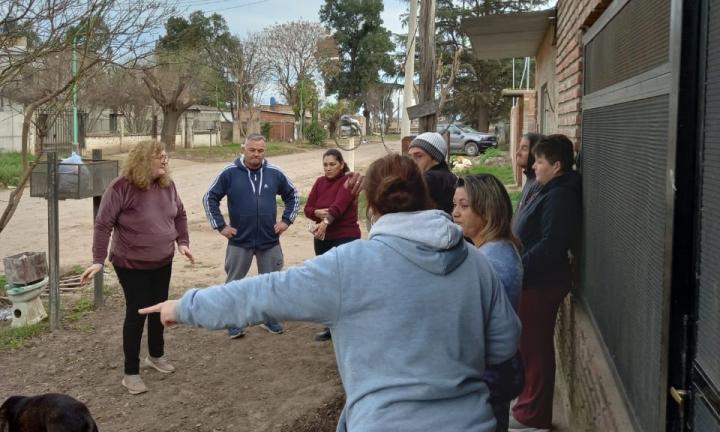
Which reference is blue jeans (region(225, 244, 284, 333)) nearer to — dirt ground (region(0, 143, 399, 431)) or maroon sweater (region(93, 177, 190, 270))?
dirt ground (region(0, 143, 399, 431))

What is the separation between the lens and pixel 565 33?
6207 millimetres

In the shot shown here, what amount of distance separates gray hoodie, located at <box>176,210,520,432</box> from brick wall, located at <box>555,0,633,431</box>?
1.08 meters

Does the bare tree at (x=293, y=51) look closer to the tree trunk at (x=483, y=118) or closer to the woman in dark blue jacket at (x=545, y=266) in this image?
the tree trunk at (x=483, y=118)

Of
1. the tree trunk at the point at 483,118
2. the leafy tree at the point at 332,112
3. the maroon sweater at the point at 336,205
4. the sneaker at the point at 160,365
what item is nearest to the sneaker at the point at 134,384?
the sneaker at the point at 160,365

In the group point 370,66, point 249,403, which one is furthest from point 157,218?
point 370,66

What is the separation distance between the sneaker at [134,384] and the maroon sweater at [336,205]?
195 cm

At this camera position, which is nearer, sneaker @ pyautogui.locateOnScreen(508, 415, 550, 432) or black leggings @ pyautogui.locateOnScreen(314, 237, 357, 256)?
sneaker @ pyautogui.locateOnScreen(508, 415, 550, 432)

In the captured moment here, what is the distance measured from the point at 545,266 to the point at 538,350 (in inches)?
21.7

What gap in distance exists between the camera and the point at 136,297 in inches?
199

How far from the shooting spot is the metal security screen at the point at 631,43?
8.37 feet

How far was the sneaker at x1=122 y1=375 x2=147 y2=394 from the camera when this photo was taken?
5.14 meters

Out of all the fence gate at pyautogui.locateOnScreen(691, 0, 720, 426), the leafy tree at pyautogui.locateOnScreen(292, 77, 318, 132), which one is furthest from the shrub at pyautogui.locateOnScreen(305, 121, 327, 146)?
the fence gate at pyautogui.locateOnScreen(691, 0, 720, 426)

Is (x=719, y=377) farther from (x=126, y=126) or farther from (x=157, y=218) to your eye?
(x=126, y=126)

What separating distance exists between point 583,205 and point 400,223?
8.75 ft
